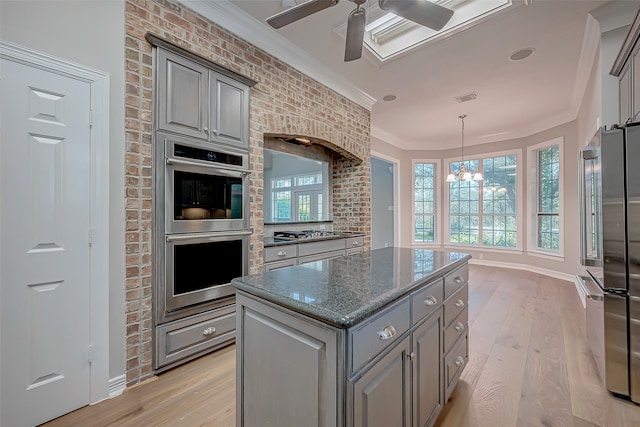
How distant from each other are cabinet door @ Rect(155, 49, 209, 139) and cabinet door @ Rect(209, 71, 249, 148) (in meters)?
0.07

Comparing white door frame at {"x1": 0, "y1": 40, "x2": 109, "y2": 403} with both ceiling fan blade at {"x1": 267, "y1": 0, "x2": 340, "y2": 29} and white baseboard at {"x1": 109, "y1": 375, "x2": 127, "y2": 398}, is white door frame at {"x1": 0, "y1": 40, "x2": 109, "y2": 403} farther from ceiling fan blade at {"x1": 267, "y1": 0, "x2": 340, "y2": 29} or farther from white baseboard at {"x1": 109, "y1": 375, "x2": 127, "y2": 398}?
ceiling fan blade at {"x1": 267, "y1": 0, "x2": 340, "y2": 29}

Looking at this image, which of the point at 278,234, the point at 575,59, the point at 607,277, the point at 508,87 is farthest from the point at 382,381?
the point at 508,87

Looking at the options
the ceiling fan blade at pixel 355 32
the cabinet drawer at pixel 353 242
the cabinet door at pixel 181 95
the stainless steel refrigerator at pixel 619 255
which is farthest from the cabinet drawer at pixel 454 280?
the cabinet door at pixel 181 95

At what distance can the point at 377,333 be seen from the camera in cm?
104

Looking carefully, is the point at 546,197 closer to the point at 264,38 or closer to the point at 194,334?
the point at 264,38

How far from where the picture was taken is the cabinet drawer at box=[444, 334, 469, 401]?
65.3 inches

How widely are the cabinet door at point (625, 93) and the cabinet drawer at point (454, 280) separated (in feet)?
5.65

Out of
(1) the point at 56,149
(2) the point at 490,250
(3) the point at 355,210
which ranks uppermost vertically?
(1) the point at 56,149

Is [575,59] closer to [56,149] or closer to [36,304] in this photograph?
[56,149]

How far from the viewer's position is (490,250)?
6.32 meters

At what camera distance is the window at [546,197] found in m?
5.18

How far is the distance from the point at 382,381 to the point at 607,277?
1896 mm

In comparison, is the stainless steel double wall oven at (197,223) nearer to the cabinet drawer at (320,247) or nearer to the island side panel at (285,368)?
the cabinet drawer at (320,247)

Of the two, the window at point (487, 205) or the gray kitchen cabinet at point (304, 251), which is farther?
the window at point (487, 205)
